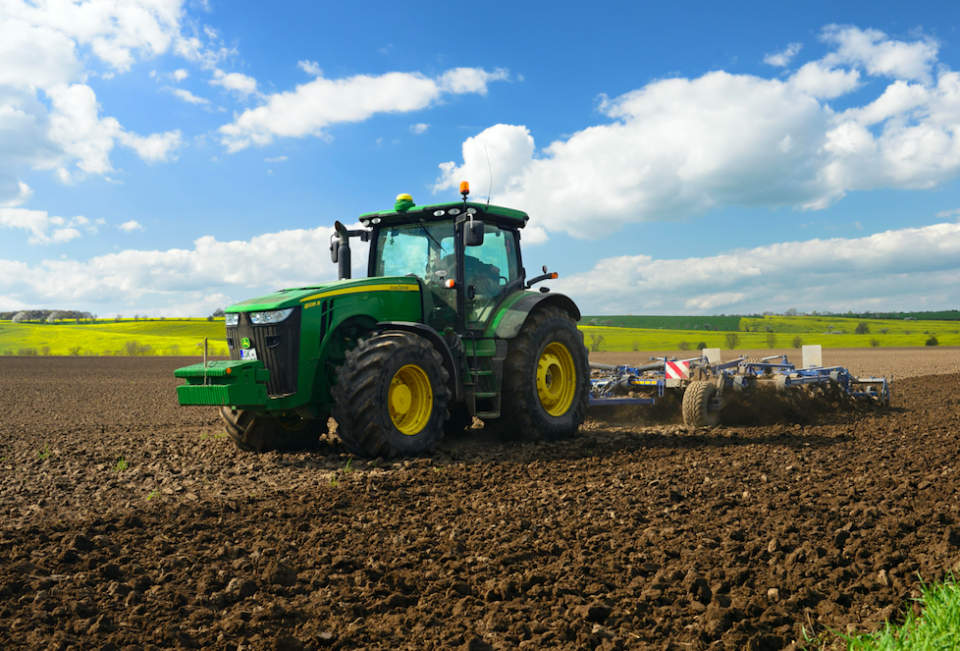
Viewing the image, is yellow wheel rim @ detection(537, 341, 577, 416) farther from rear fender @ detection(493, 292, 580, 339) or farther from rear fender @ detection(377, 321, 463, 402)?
rear fender @ detection(377, 321, 463, 402)

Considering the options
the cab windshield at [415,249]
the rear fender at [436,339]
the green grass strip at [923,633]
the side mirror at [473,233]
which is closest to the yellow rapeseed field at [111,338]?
the cab windshield at [415,249]

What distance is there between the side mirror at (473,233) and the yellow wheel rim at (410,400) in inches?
56.0

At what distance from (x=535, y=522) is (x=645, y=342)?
5482 centimetres

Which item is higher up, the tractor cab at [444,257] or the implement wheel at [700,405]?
the tractor cab at [444,257]

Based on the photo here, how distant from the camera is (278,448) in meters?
8.23

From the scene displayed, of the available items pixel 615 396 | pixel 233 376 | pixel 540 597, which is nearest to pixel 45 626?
pixel 540 597

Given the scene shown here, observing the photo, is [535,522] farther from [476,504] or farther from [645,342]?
[645,342]

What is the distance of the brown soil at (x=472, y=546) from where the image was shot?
354cm

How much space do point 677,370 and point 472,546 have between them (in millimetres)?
7274

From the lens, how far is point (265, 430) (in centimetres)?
811

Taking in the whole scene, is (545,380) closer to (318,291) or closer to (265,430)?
(318,291)

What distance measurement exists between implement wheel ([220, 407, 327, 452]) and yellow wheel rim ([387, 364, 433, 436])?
1025 millimetres

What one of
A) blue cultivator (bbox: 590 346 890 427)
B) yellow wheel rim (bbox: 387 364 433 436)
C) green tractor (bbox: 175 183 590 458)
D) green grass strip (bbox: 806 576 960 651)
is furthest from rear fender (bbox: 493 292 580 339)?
green grass strip (bbox: 806 576 960 651)

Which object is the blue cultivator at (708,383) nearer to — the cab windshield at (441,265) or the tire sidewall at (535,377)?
the tire sidewall at (535,377)
